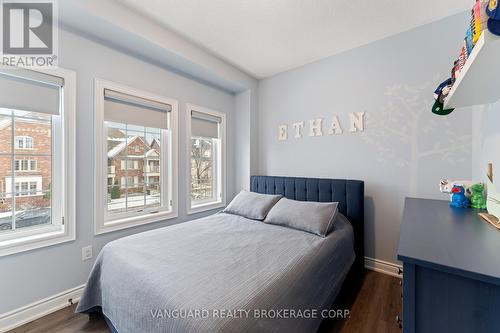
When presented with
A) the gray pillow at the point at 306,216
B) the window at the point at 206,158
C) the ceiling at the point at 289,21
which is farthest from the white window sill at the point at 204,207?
the ceiling at the point at 289,21

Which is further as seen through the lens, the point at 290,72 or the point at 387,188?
the point at 290,72

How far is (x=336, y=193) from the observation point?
7.92 feet

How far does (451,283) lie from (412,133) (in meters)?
1.95

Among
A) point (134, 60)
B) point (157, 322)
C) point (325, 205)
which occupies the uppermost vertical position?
point (134, 60)

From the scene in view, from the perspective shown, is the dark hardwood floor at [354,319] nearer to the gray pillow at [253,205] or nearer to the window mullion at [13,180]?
the window mullion at [13,180]

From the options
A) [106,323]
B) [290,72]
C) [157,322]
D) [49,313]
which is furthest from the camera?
[290,72]

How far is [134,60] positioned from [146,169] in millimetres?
1245

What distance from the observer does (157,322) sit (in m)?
1.04

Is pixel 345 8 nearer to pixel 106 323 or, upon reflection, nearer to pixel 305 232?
pixel 305 232

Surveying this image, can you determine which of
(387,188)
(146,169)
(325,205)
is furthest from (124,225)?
(387,188)

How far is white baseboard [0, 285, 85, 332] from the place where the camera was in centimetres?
158

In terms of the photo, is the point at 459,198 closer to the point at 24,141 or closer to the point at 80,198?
the point at 80,198

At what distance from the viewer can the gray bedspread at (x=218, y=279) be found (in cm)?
97

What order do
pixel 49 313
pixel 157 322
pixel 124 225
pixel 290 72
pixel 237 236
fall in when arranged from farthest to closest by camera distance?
1. pixel 290 72
2. pixel 124 225
3. pixel 237 236
4. pixel 49 313
5. pixel 157 322
